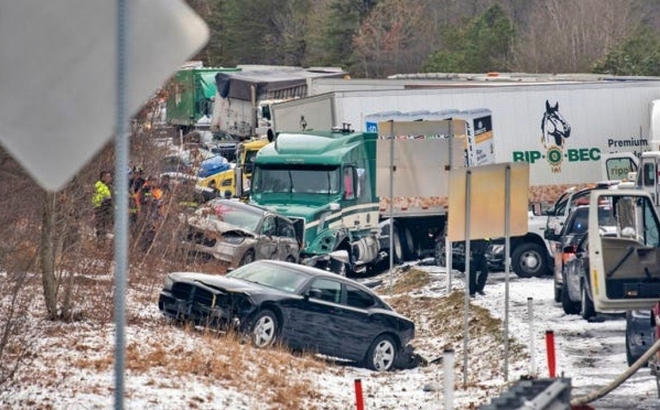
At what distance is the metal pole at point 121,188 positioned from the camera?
18.3 feet

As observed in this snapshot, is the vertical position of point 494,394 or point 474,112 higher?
point 474,112

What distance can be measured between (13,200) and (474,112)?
22.3 meters

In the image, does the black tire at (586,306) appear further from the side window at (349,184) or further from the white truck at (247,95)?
the white truck at (247,95)

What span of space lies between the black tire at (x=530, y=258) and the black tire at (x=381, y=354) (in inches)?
333

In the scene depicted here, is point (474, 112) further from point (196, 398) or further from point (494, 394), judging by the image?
point (196, 398)

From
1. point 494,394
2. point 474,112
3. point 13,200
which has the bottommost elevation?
point 494,394

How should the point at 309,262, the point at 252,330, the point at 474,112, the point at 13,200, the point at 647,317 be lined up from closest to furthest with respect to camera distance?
the point at 13,200 → the point at 647,317 → the point at 252,330 → the point at 309,262 → the point at 474,112

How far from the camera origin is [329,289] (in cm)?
1914

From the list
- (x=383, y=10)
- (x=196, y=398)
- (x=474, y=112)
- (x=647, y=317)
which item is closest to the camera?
(x=196, y=398)

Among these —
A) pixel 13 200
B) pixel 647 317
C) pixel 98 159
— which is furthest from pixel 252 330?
pixel 13 200

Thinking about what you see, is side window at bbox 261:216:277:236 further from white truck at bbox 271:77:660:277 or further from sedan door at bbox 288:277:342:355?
sedan door at bbox 288:277:342:355

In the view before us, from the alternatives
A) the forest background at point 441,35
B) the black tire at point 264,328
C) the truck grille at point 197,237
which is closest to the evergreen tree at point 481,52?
the forest background at point 441,35

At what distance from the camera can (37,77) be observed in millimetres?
5594

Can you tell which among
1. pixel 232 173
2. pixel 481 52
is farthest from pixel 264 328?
pixel 481 52
